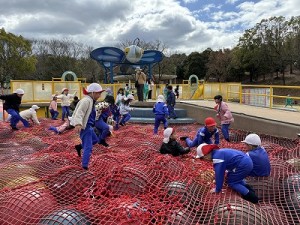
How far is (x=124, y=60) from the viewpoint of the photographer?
23.4 m

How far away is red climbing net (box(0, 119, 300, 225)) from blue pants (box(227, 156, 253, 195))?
0.11 metres

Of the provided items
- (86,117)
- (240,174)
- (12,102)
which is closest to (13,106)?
(12,102)

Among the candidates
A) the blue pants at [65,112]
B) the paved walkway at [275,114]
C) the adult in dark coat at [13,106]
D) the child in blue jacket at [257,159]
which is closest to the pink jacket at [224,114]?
the paved walkway at [275,114]

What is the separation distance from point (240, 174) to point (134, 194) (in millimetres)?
1522

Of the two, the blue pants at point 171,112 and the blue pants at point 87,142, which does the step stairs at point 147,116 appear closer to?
the blue pants at point 171,112

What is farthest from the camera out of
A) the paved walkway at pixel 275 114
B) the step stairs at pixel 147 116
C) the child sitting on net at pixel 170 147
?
the step stairs at pixel 147 116

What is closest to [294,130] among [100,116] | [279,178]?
[279,178]

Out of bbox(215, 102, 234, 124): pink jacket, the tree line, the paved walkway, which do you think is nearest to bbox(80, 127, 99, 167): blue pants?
bbox(215, 102, 234, 124): pink jacket

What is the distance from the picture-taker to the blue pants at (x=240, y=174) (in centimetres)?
438

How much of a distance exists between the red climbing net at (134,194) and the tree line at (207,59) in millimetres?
42859

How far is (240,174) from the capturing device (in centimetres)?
440

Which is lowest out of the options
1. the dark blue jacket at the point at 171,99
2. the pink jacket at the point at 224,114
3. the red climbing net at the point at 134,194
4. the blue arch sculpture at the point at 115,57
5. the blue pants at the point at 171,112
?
the red climbing net at the point at 134,194

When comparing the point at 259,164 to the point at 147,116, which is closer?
the point at 259,164

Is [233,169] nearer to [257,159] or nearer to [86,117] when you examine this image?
[257,159]
